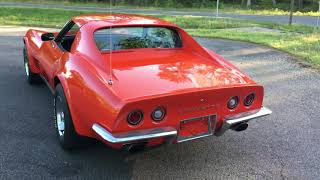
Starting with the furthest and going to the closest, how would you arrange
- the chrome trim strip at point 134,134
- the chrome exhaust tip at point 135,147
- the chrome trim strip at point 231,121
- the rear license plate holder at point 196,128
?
the chrome trim strip at point 231,121, the rear license plate holder at point 196,128, the chrome exhaust tip at point 135,147, the chrome trim strip at point 134,134

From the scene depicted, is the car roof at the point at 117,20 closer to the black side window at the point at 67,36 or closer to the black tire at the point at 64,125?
the black side window at the point at 67,36

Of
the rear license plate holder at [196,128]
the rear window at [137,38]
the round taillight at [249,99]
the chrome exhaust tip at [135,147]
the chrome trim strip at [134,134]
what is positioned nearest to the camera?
the chrome trim strip at [134,134]

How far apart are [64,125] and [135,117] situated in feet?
3.33

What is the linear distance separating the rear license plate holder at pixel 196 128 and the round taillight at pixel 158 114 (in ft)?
0.67

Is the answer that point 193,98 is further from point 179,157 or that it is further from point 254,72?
point 254,72

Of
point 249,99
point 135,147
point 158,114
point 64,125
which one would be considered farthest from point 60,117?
point 249,99

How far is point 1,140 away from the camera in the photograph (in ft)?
15.8

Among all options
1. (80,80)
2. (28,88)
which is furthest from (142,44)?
(28,88)

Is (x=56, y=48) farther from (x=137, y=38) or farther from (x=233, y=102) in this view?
(x=233, y=102)

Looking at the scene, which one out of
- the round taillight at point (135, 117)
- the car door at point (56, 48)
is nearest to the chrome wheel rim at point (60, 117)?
the car door at point (56, 48)

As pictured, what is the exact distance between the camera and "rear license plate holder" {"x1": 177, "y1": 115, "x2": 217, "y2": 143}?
390 centimetres

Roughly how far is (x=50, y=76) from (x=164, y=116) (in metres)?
2.08

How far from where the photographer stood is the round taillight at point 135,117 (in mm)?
3656

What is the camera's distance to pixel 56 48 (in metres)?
5.43
